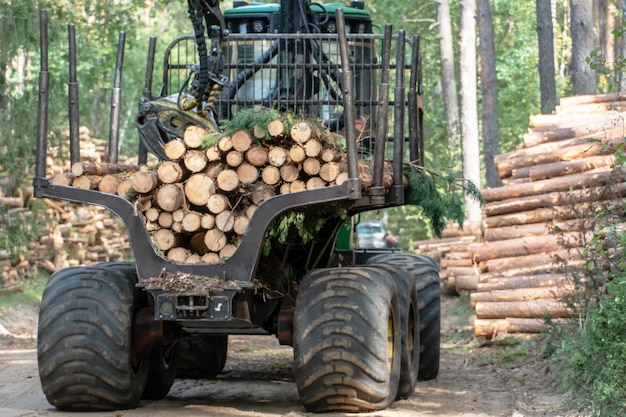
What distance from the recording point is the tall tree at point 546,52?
2684cm

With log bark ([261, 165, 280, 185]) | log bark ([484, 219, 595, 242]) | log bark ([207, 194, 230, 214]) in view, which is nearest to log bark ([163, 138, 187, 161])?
log bark ([207, 194, 230, 214])

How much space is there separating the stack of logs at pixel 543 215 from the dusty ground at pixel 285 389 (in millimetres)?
663

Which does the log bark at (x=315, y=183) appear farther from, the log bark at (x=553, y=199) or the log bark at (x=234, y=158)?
the log bark at (x=553, y=199)

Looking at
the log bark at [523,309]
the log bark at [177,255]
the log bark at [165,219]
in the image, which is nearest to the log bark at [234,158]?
the log bark at [165,219]

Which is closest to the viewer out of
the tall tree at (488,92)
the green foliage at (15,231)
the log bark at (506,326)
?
the log bark at (506,326)

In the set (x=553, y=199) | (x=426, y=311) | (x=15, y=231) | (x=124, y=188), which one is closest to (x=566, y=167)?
(x=553, y=199)

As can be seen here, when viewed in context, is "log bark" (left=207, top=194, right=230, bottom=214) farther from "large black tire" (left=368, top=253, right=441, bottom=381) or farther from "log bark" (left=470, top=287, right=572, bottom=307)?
"log bark" (left=470, top=287, right=572, bottom=307)

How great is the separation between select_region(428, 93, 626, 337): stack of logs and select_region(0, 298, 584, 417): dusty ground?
2.17ft

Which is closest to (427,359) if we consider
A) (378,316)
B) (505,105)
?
(378,316)

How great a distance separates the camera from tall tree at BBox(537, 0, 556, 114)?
2684 centimetres

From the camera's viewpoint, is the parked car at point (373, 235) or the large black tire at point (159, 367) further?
the parked car at point (373, 235)

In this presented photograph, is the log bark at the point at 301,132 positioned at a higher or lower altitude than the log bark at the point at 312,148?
higher

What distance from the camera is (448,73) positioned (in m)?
34.8

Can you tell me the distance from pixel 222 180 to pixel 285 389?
124 inches
